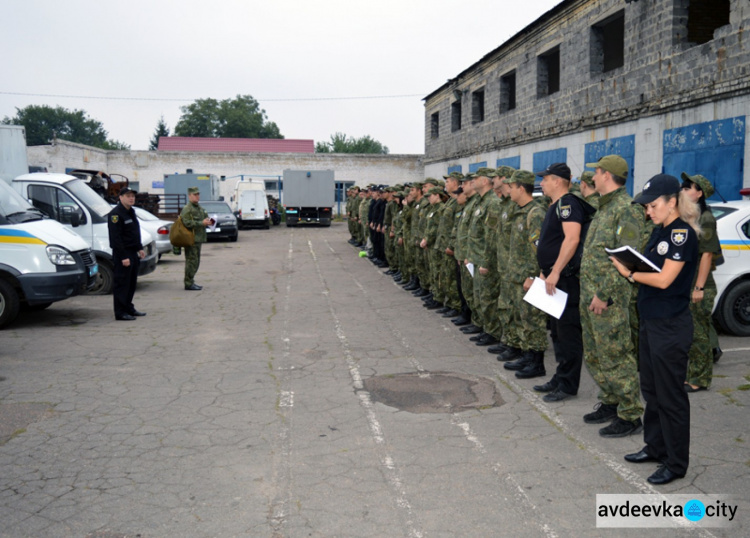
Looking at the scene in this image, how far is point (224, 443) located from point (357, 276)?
33.8ft

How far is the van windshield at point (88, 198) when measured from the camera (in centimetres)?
1222

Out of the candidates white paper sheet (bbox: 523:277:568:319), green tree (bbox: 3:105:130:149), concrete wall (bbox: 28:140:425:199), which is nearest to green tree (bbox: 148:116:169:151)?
green tree (bbox: 3:105:130:149)

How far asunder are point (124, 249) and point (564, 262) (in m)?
6.69

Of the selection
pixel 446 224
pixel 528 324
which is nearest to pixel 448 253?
pixel 446 224

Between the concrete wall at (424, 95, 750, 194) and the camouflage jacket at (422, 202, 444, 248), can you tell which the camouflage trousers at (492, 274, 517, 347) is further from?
the concrete wall at (424, 95, 750, 194)

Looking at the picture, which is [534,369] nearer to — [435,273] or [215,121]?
[435,273]

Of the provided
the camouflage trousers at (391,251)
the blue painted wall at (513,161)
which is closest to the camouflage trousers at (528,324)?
the camouflage trousers at (391,251)

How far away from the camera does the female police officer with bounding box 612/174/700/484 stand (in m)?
4.04

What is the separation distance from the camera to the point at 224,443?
16.1 ft

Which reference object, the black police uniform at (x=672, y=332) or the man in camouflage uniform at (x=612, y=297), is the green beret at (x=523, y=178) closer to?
the man in camouflage uniform at (x=612, y=297)

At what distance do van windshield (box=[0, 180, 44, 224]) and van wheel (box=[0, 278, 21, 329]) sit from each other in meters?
0.93

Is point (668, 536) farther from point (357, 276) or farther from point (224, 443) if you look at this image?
point (357, 276)

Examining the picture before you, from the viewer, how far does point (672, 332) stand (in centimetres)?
411

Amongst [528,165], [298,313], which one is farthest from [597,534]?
[528,165]
